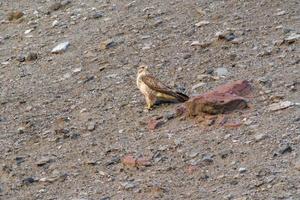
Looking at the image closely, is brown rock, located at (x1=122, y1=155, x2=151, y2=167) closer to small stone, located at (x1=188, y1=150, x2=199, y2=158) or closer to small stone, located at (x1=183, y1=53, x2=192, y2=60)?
small stone, located at (x1=188, y1=150, x2=199, y2=158)

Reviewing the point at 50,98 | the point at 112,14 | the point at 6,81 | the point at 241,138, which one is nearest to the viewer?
the point at 241,138

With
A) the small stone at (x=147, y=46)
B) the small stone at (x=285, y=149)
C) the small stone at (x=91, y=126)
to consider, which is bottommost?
the small stone at (x=147, y=46)

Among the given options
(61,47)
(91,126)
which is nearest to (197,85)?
(91,126)

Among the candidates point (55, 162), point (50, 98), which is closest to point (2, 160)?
point (55, 162)

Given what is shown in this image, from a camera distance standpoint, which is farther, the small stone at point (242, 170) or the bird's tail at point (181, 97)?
the bird's tail at point (181, 97)

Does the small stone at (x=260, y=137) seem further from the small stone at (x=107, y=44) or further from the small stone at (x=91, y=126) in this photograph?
the small stone at (x=107, y=44)

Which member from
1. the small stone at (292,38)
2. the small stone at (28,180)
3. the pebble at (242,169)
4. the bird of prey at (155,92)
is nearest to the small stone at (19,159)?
the small stone at (28,180)

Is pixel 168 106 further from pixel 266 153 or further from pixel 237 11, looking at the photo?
pixel 237 11

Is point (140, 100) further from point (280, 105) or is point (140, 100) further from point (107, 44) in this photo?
point (107, 44)

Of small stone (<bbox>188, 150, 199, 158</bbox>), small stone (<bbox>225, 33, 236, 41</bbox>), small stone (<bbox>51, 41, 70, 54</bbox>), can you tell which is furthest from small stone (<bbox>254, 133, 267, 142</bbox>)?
small stone (<bbox>51, 41, 70, 54</bbox>)
